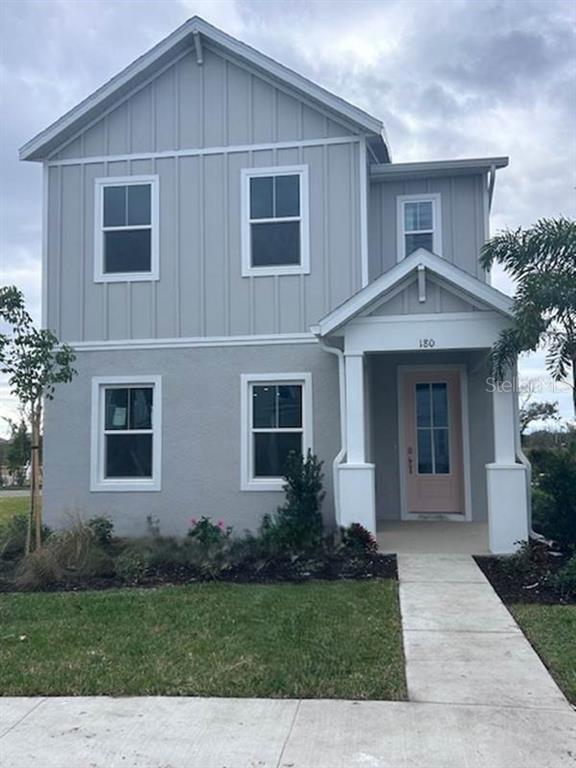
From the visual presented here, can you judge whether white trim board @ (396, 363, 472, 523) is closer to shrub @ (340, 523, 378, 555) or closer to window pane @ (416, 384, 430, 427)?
window pane @ (416, 384, 430, 427)

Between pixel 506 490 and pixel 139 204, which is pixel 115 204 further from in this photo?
pixel 506 490

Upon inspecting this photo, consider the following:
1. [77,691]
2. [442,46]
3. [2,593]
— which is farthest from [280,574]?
[442,46]

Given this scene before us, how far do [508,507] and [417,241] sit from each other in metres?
5.35

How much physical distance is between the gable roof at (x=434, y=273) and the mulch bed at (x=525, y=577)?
3.21 m

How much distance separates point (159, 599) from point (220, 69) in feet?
28.1

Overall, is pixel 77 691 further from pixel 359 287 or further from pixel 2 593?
pixel 359 287

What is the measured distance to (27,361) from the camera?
32.1 feet

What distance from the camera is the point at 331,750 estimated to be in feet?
13.7

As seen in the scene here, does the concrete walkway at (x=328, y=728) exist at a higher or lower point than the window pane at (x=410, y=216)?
lower

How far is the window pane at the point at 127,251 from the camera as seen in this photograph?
38.8 ft

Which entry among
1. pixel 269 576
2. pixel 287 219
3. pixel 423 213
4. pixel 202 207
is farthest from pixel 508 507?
pixel 202 207

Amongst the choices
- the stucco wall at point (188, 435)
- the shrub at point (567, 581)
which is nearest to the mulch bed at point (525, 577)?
the shrub at point (567, 581)

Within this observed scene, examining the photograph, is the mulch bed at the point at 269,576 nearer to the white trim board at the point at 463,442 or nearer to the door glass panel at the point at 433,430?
the white trim board at the point at 463,442

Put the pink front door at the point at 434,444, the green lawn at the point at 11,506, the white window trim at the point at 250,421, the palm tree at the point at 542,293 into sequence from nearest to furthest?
1. the palm tree at the point at 542,293
2. the white window trim at the point at 250,421
3. the pink front door at the point at 434,444
4. the green lawn at the point at 11,506
